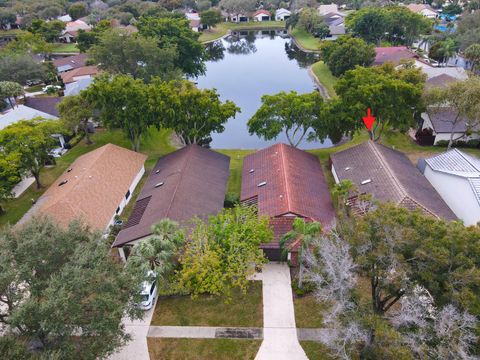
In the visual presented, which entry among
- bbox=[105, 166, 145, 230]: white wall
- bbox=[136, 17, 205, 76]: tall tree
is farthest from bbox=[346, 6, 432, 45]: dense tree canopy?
bbox=[105, 166, 145, 230]: white wall

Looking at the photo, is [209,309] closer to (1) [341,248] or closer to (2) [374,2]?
(1) [341,248]

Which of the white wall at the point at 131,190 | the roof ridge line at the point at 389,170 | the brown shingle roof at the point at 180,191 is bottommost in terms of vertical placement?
the white wall at the point at 131,190

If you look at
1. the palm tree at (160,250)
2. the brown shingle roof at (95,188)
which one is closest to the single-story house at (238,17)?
the brown shingle roof at (95,188)

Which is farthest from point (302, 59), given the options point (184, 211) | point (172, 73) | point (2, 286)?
point (2, 286)

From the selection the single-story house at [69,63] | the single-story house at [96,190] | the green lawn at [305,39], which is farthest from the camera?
the green lawn at [305,39]

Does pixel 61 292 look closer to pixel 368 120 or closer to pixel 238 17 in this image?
pixel 368 120

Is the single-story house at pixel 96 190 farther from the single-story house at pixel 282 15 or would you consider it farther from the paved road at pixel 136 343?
the single-story house at pixel 282 15
